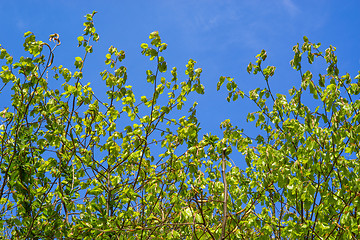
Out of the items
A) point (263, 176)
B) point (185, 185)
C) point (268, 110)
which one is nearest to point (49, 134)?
point (185, 185)

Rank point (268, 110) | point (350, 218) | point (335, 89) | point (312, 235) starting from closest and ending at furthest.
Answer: point (350, 218) → point (312, 235) → point (335, 89) → point (268, 110)

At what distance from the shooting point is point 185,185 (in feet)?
15.1

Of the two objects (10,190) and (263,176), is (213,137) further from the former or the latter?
(10,190)

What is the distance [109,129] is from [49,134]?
0.82 m

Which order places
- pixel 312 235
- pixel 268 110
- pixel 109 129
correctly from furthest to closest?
1. pixel 268 110
2. pixel 109 129
3. pixel 312 235

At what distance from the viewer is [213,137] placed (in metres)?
4.22

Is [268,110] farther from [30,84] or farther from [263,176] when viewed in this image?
[30,84]

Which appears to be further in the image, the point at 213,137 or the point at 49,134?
the point at 49,134

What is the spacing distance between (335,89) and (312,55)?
30.2 inches

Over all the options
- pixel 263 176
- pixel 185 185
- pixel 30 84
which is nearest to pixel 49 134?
pixel 30 84

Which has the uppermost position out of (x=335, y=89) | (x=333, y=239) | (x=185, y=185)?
(x=335, y=89)

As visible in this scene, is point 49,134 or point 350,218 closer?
point 350,218

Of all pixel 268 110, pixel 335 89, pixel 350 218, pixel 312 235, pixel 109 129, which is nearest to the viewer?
pixel 350 218

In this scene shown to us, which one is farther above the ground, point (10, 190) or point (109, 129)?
point (109, 129)
